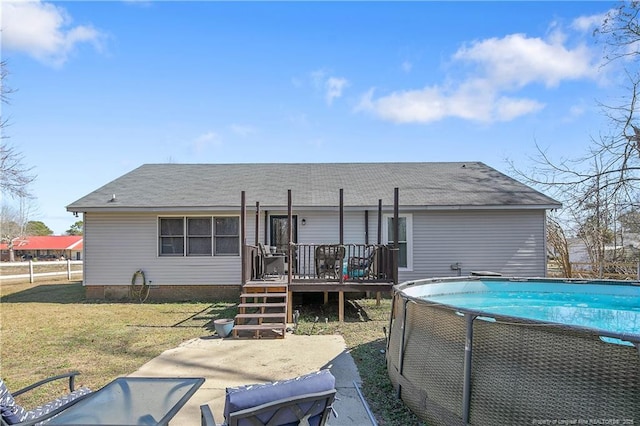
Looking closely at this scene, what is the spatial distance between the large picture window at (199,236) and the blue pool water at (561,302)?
6.84 meters

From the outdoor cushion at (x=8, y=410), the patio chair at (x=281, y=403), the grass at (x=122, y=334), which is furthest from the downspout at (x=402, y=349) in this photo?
the outdoor cushion at (x=8, y=410)

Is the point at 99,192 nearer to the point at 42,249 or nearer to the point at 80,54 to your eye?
the point at 80,54

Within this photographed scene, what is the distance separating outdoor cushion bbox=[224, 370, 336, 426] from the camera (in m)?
2.44

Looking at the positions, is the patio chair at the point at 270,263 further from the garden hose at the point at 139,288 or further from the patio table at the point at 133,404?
the patio table at the point at 133,404

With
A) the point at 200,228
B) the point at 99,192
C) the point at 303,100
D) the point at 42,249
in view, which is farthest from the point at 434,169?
the point at 42,249

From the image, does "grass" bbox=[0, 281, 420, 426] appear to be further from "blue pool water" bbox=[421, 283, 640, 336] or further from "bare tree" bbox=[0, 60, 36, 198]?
"bare tree" bbox=[0, 60, 36, 198]

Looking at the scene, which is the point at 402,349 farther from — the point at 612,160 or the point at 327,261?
the point at 612,160

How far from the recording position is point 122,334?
7852 millimetres

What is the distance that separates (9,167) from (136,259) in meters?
6.70

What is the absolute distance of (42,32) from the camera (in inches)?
464

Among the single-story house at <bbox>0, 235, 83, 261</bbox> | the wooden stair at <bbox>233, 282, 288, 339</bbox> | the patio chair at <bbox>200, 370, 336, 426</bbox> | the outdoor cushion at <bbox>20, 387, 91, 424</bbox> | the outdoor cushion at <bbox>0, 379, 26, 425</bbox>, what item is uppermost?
the patio chair at <bbox>200, 370, 336, 426</bbox>

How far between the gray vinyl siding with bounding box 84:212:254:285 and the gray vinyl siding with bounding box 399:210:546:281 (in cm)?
594

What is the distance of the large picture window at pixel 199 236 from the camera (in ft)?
40.7

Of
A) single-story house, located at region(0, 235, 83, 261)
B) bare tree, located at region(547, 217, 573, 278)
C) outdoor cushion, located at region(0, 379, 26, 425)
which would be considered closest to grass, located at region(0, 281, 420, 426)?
outdoor cushion, located at region(0, 379, 26, 425)
